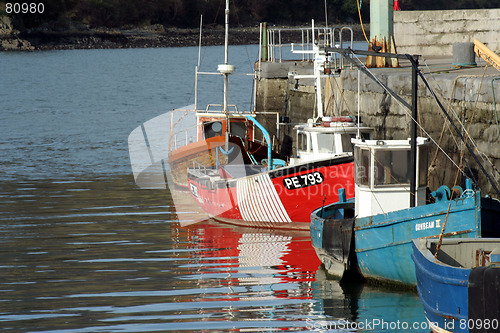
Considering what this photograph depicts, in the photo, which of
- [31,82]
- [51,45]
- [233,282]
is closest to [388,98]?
[233,282]

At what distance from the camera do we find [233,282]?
1312 cm

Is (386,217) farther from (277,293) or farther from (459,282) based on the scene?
(459,282)

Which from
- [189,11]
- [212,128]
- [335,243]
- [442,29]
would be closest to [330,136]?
[335,243]

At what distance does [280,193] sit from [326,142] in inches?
51.8

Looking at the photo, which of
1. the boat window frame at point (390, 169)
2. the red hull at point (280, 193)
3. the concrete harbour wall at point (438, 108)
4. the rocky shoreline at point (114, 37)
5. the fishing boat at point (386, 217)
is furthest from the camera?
the rocky shoreline at point (114, 37)

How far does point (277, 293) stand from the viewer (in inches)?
488

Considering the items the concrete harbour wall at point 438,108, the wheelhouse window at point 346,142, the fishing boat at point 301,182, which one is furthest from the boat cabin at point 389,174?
the wheelhouse window at point 346,142

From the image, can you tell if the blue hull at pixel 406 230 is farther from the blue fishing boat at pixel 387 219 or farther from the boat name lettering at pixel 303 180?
the boat name lettering at pixel 303 180

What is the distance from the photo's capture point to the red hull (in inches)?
→ 623

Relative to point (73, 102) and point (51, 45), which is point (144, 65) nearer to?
point (51, 45)

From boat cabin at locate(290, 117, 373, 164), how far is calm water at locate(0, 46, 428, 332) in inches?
66.4

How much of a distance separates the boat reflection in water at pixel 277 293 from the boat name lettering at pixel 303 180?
1.03 m

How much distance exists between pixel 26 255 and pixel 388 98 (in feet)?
25.0

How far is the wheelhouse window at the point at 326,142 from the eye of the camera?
16469 mm
